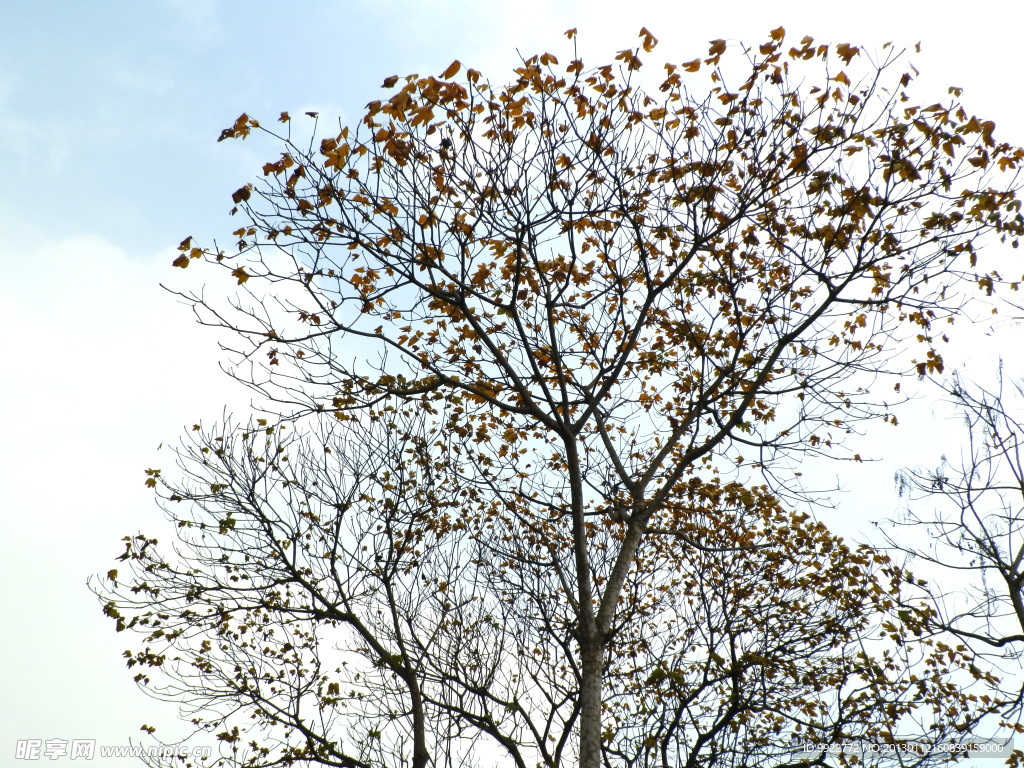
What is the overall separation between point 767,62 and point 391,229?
4.04 m

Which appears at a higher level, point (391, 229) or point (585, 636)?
point (391, 229)

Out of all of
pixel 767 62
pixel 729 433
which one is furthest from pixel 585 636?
pixel 767 62

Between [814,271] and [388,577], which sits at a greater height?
[814,271]

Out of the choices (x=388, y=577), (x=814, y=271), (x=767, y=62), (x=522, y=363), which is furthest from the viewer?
(x=388, y=577)

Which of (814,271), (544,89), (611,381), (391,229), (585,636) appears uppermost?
(544,89)

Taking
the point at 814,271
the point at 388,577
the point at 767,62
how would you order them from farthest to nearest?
the point at 388,577 → the point at 814,271 → the point at 767,62

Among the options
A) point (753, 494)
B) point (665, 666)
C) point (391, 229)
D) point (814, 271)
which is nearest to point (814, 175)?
point (814, 271)

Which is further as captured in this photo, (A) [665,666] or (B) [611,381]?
(A) [665,666]

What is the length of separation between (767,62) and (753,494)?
234 inches

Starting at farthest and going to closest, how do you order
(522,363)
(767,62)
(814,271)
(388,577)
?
(388,577), (522,363), (814,271), (767,62)

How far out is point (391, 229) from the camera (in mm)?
7387

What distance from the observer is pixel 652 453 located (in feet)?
34.6

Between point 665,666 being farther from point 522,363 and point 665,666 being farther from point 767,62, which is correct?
point 767,62

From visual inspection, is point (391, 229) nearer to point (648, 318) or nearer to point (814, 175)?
point (648, 318)
